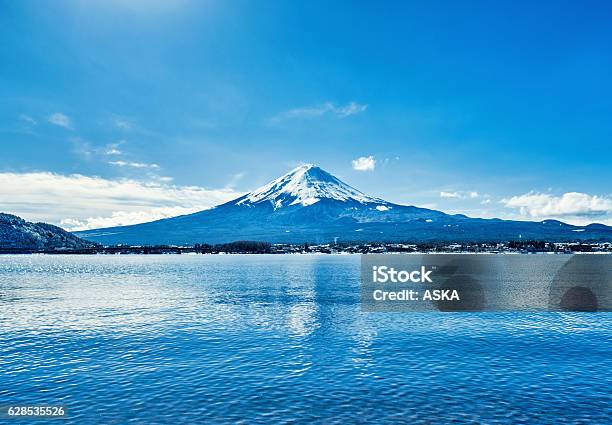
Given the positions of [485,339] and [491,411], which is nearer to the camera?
[491,411]

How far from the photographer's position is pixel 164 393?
31891mm

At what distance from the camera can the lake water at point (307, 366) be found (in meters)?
29.0

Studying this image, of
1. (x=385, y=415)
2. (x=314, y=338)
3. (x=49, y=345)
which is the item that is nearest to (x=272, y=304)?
(x=314, y=338)

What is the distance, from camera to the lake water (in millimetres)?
28953

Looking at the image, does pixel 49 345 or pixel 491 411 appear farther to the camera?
pixel 49 345

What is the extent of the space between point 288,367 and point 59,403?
17786 mm

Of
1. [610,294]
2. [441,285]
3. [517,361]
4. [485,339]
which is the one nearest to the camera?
[517,361]

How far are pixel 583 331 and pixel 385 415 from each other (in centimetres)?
4123

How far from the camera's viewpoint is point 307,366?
3938 cm

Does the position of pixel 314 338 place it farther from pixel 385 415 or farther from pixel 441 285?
pixel 441 285

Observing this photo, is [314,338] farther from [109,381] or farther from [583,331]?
[583,331]

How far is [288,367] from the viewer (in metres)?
39.0

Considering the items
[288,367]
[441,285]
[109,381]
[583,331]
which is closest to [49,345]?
[109,381]

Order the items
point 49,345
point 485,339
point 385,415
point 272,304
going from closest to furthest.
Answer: point 385,415, point 49,345, point 485,339, point 272,304
